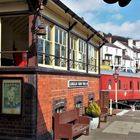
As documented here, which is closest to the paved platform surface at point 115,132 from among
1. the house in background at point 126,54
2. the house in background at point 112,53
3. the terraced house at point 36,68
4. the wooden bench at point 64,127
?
the wooden bench at point 64,127

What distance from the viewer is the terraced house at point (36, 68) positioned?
388 inches

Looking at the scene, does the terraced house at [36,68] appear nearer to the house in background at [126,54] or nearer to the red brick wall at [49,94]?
the red brick wall at [49,94]

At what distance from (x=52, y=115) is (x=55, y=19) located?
339cm

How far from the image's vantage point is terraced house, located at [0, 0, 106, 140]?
985 centimetres

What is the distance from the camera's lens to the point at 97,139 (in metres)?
12.7

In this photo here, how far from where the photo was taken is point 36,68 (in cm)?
984

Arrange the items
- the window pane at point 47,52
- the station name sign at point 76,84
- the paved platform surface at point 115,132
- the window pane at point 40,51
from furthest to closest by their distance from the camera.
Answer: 1. the station name sign at point 76,84
2. the paved platform surface at point 115,132
3. the window pane at point 47,52
4. the window pane at point 40,51

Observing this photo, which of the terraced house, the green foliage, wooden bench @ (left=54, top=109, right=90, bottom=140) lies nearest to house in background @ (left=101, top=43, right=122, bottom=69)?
the green foliage

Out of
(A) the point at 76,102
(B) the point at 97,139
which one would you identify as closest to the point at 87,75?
(A) the point at 76,102

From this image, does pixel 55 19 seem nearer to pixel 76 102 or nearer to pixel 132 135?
pixel 76 102

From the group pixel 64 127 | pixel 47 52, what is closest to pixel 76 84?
pixel 47 52

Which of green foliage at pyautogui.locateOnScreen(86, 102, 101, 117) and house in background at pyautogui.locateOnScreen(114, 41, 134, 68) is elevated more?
house in background at pyautogui.locateOnScreen(114, 41, 134, 68)

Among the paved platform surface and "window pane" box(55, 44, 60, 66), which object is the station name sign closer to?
"window pane" box(55, 44, 60, 66)

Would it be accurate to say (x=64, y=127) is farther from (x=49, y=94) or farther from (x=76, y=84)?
(x=76, y=84)
